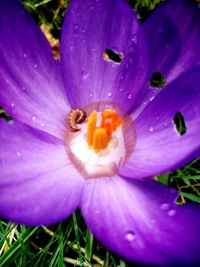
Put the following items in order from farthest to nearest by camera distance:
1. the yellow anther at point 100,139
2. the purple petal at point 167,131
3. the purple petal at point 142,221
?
the yellow anther at point 100,139 → the purple petal at point 167,131 → the purple petal at point 142,221

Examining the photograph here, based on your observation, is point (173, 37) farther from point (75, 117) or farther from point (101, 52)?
point (75, 117)

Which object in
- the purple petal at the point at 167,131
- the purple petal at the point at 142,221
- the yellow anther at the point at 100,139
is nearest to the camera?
the purple petal at the point at 142,221

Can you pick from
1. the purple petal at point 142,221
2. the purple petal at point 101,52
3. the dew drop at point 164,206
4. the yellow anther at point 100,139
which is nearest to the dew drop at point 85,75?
the purple petal at point 101,52

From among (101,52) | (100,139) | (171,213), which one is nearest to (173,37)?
(101,52)

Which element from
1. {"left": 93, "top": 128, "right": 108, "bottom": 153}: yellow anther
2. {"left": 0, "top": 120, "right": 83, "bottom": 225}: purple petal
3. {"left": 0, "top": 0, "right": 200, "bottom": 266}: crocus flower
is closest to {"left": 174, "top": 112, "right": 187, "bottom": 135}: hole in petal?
{"left": 0, "top": 0, "right": 200, "bottom": 266}: crocus flower

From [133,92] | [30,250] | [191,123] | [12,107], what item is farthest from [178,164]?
[30,250]

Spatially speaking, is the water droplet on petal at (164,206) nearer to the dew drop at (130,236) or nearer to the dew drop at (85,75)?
the dew drop at (130,236)

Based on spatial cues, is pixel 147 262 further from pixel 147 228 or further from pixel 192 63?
pixel 192 63

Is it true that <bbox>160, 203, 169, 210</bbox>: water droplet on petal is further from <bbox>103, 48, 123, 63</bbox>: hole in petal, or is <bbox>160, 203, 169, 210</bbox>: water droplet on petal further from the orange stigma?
<bbox>103, 48, 123, 63</bbox>: hole in petal
